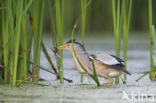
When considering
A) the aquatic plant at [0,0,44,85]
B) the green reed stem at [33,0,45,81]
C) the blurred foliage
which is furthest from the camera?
the blurred foliage

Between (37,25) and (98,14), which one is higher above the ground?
(98,14)

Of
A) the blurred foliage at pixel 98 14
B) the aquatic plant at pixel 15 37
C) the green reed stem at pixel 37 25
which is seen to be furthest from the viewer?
the blurred foliage at pixel 98 14

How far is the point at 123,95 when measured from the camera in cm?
322

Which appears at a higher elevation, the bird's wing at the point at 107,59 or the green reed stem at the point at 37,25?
the green reed stem at the point at 37,25

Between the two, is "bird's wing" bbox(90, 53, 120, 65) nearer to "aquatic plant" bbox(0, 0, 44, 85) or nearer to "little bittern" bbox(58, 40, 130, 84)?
"little bittern" bbox(58, 40, 130, 84)

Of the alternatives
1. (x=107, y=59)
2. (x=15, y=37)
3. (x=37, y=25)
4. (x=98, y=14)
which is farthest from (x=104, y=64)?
(x=98, y=14)

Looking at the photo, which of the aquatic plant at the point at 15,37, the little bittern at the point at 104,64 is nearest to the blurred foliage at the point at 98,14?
the aquatic plant at the point at 15,37

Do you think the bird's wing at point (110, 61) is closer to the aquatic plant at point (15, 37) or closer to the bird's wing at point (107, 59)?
the bird's wing at point (107, 59)

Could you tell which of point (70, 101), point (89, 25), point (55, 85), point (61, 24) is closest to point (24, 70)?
point (55, 85)

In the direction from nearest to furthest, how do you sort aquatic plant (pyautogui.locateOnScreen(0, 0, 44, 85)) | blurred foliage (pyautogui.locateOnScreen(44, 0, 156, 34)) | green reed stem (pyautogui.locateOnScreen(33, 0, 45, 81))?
aquatic plant (pyautogui.locateOnScreen(0, 0, 44, 85)) < green reed stem (pyautogui.locateOnScreen(33, 0, 45, 81)) < blurred foliage (pyautogui.locateOnScreen(44, 0, 156, 34))

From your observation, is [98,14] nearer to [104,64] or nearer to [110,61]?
[104,64]

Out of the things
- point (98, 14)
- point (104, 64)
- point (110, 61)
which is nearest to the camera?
point (110, 61)

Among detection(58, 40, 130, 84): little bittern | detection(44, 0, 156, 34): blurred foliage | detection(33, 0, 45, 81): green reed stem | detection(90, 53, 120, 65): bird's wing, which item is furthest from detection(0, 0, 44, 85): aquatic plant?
detection(44, 0, 156, 34): blurred foliage

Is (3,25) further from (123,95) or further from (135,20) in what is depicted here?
(135,20)
